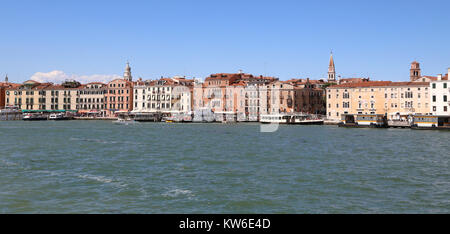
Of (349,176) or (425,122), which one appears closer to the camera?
(349,176)

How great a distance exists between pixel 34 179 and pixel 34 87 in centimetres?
9244

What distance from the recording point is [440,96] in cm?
5844

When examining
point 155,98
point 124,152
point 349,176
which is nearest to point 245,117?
point 155,98

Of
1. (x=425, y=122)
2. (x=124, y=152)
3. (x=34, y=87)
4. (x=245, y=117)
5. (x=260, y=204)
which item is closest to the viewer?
(x=260, y=204)

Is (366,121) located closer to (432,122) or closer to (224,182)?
(432,122)

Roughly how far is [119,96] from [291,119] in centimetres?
3989

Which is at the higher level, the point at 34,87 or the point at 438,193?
the point at 34,87

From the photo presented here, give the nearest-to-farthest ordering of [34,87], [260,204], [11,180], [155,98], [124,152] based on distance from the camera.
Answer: [260,204] → [11,180] → [124,152] → [155,98] → [34,87]

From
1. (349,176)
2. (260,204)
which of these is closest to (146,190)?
(260,204)

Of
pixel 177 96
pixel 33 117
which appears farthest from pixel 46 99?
pixel 177 96

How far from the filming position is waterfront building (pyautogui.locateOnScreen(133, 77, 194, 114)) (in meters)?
89.7

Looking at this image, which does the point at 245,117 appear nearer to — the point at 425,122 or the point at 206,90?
the point at 206,90

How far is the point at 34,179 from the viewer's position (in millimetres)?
15836

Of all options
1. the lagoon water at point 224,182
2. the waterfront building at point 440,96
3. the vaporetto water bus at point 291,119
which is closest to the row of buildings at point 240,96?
the waterfront building at point 440,96
